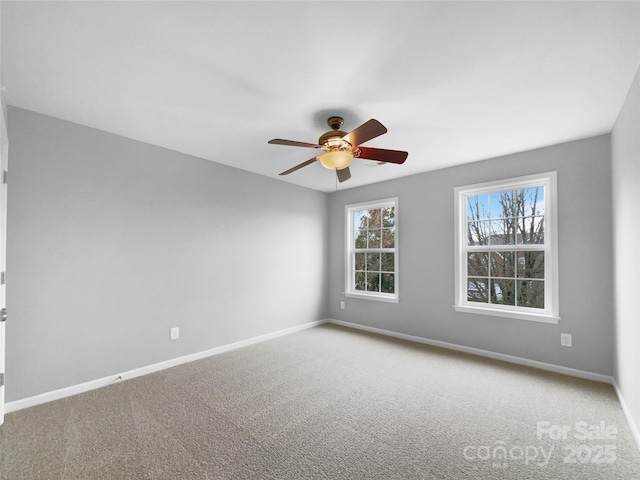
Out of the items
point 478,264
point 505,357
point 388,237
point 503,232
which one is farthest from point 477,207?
point 505,357

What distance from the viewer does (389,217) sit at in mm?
4656

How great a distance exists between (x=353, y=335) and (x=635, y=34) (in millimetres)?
4040

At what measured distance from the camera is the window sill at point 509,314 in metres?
3.11

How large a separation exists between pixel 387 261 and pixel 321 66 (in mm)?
3347

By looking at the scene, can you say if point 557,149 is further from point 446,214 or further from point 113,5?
point 113,5

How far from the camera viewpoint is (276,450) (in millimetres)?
1857

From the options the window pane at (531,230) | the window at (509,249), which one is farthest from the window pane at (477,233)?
the window pane at (531,230)

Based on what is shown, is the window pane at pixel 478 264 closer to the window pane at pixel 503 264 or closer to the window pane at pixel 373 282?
the window pane at pixel 503 264

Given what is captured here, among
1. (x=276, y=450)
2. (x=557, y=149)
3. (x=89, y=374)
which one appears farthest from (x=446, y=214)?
(x=89, y=374)

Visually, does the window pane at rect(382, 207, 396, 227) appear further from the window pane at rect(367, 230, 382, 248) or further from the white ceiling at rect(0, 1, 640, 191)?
the white ceiling at rect(0, 1, 640, 191)

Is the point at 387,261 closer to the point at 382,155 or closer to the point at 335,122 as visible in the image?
the point at 382,155

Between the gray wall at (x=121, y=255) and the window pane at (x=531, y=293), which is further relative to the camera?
the window pane at (x=531, y=293)

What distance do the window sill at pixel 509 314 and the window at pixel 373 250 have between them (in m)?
0.99

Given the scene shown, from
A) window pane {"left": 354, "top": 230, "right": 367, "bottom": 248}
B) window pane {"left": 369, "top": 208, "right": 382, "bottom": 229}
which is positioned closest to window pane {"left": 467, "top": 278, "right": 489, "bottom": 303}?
window pane {"left": 369, "top": 208, "right": 382, "bottom": 229}
